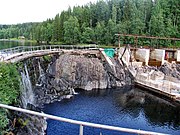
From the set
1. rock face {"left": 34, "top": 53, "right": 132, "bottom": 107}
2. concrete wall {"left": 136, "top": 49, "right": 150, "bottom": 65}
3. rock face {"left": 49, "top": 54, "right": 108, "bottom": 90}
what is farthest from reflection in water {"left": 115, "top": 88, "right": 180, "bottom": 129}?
concrete wall {"left": 136, "top": 49, "right": 150, "bottom": 65}

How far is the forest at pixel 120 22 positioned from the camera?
63.6 metres

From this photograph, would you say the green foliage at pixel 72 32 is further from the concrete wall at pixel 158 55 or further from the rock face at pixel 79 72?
the rock face at pixel 79 72

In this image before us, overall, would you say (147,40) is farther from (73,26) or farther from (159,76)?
(73,26)

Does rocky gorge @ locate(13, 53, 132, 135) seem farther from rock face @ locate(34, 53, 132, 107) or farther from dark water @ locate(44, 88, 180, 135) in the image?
dark water @ locate(44, 88, 180, 135)

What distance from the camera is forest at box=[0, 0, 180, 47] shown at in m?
63.6

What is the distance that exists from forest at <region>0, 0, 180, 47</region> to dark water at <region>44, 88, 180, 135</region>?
30985 millimetres

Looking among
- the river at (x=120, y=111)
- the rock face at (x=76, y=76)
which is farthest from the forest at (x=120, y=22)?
the river at (x=120, y=111)

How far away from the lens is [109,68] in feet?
143

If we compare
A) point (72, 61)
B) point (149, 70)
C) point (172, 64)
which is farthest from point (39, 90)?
point (172, 64)

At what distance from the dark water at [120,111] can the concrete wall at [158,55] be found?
15325 millimetres

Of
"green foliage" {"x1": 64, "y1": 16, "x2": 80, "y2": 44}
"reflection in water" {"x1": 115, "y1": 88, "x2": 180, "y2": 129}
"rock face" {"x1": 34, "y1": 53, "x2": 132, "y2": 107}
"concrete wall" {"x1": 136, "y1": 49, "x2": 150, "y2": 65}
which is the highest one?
"green foliage" {"x1": 64, "y1": 16, "x2": 80, "y2": 44}

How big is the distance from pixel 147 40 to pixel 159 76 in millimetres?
20152

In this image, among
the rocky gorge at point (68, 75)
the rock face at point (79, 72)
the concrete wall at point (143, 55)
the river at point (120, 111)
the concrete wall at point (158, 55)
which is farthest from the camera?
the concrete wall at point (143, 55)

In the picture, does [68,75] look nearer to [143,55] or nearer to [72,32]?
[143,55]
